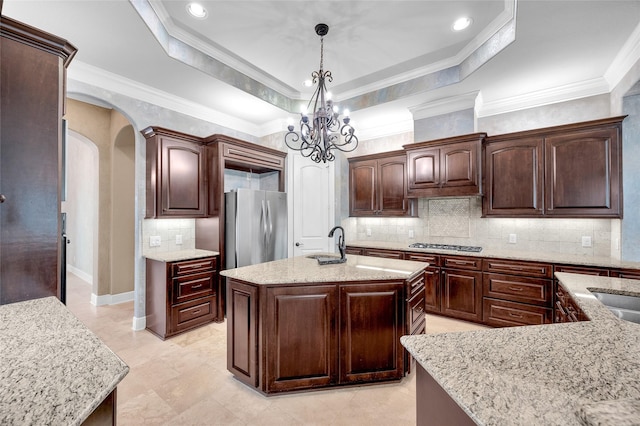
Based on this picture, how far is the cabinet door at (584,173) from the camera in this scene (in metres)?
2.95

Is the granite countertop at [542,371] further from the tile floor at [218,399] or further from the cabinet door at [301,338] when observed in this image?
the tile floor at [218,399]

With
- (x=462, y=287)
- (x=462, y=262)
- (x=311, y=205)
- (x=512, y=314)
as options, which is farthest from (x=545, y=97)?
(x=311, y=205)

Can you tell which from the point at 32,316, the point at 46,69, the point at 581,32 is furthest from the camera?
the point at 581,32

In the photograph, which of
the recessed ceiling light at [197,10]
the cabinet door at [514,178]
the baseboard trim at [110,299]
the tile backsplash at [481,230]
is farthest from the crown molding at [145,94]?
the cabinet door at [514,178]

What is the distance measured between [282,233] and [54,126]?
2.97 m

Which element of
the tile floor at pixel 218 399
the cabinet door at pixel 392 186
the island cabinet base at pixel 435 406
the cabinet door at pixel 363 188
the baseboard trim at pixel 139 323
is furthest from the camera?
the cabinet door at pixel 363 188

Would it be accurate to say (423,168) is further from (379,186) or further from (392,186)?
(379,186)

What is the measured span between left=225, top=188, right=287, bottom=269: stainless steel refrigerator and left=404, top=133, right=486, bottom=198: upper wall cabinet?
2.05 m

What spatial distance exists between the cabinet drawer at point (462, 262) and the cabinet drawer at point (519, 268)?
8 cm

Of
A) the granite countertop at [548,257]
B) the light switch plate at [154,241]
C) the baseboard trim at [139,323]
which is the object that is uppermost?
the light switch plate at [154,241]

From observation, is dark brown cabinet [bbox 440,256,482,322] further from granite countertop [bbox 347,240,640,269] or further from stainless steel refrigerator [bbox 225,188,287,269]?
stainless steel refrigerator [bbox 225,188,287,269]

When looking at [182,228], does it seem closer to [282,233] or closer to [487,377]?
[282,233]

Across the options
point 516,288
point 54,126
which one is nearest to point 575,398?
point 54,126

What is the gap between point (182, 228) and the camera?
3.88 m
